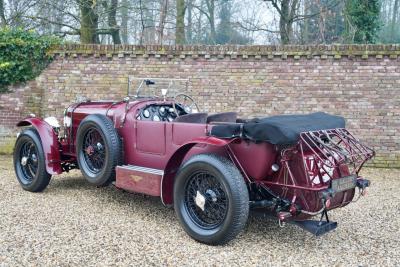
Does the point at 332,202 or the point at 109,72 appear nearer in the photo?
the point at 332,202

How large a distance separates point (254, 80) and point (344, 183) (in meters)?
5.03

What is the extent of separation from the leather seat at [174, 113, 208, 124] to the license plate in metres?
1.82

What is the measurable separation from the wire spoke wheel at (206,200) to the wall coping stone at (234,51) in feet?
16.4

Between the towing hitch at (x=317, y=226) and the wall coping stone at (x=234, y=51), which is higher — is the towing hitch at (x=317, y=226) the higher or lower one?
the lower one

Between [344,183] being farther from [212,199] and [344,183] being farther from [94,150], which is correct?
[94,150]

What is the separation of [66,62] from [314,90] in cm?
511

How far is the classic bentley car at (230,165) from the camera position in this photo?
412 centimetres

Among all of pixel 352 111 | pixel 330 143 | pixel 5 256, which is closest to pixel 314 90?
pixel 352 111

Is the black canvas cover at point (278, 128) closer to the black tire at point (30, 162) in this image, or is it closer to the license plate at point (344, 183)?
the license plate at point (344, 183)

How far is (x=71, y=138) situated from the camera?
643 centimetres

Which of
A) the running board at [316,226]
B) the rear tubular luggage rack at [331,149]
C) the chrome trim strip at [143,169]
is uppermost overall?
the rear tubular luggage rack at [331,149]

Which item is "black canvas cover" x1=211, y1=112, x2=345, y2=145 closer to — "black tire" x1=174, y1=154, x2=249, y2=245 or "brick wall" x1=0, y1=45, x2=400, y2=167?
"black tire" x1=174, y1=154, x2=249, y2=245

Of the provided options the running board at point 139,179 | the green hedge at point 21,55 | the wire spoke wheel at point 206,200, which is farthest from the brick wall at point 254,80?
the wire spoke wheel at point 206,200

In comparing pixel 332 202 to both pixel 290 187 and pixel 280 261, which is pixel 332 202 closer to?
pixel 290 187
